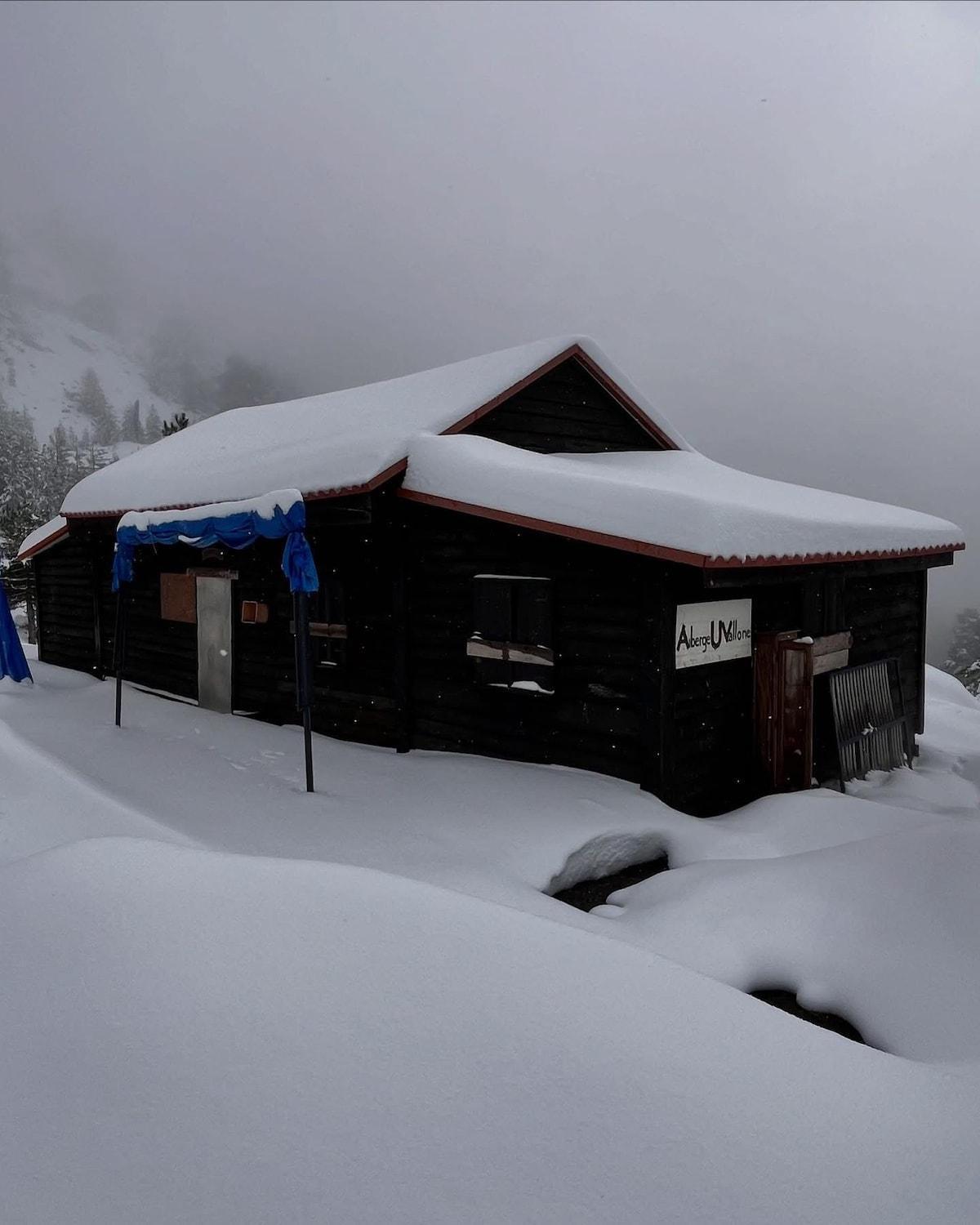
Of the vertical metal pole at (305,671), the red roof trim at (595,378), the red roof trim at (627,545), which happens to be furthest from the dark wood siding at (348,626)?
the red roof trim at (595,378)

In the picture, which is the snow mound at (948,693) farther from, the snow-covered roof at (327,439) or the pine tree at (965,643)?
the pine tree at (965,643)

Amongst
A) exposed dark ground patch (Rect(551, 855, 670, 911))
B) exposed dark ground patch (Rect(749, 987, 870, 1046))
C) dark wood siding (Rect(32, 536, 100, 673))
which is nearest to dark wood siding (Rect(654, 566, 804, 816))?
exposed dark ground patch (Rect(551, 855, 670, 911))

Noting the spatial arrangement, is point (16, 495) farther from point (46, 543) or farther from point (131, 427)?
point (131, 427)

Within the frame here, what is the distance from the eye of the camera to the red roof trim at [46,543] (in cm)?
1430

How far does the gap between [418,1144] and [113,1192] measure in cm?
79

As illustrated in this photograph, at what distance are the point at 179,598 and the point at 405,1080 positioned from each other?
419 inches

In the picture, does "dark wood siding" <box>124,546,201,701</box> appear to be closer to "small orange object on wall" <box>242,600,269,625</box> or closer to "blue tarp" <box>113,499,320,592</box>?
"small orange object on wall" <box>242,600,269,625</box>

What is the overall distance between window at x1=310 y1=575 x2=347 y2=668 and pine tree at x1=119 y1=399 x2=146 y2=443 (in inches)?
6589

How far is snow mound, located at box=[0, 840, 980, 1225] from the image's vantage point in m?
2.17

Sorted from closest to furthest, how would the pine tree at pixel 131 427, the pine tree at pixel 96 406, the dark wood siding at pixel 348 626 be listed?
the dark wood siding at pixel 348 626, the pine tree at pixel 96 406, the pine tree at pixel 131 427

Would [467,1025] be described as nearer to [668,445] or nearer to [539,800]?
[539,800]

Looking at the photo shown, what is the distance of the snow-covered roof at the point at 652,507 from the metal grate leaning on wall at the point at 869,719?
4.82 feet

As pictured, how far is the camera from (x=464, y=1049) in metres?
2.60

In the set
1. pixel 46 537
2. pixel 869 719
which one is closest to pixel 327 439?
→ pixel 869 719
